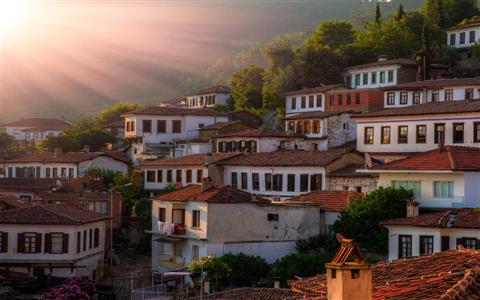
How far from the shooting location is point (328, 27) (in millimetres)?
102500

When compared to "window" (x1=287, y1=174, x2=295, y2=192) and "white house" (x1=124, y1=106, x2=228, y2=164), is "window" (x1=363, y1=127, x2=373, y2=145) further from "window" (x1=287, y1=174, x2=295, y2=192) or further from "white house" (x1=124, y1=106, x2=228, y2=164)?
"white house" (x1=124, y1=106, x2=228, y2=164)

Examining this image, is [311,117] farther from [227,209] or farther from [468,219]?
[468,219]

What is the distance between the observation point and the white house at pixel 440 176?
4594 centimetres

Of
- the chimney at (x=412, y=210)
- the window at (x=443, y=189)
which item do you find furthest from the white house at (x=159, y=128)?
the chimney at (x=412, y=210)

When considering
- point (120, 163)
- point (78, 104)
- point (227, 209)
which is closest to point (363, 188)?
point (227, 209)

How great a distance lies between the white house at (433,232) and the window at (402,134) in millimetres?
14024

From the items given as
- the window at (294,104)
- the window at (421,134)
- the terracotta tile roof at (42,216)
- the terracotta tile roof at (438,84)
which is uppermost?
the terracotta tile roof at (438,84)

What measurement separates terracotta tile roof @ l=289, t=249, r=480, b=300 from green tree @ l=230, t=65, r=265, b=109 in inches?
2890

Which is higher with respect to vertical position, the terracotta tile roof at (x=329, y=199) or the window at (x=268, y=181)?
the window at (x=268, y=181)

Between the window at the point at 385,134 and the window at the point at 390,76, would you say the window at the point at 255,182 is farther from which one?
the window at the point at 390,76

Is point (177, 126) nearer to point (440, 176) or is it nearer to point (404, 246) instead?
point (440, 176)

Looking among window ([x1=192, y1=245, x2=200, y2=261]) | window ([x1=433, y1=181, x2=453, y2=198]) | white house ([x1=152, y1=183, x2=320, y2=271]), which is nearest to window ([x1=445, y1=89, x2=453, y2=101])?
white house ([x1=152, y1=183, x2=320, y2=271])

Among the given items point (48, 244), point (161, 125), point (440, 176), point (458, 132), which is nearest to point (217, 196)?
point (48, 244)

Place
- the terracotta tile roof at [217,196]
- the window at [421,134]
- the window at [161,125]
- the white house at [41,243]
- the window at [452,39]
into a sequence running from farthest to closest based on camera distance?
the window at [452,39]
the window at [161,125]
the window at [421,134]
the white house at [41,243]
the terracotta tile roof at [217,196]
